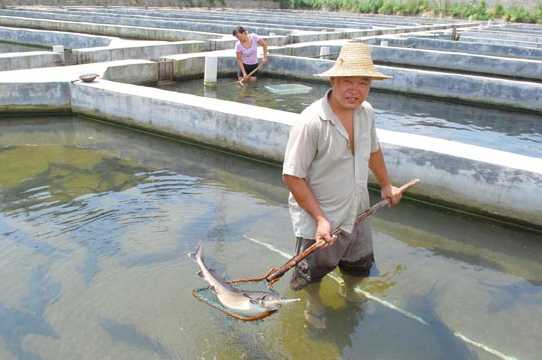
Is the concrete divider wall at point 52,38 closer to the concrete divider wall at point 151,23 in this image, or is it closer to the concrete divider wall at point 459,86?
the concrete divider wall at point 151,23

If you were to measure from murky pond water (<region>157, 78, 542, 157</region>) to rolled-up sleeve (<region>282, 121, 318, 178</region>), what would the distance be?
6.20 metres

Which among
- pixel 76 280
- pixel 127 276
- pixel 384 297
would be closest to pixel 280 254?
pixel 384 297

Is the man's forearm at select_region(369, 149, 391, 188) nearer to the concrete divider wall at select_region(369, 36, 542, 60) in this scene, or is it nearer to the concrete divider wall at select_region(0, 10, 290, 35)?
the concrete divider wall at select_region(369, 36, 542, 60)

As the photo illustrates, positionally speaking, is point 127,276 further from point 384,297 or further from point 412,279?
point 412,279

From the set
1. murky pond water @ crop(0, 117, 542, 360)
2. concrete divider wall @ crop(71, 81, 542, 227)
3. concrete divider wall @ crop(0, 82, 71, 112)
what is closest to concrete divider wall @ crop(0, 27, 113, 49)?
concrete divider wall @ crop(0, 82, 71, 112)

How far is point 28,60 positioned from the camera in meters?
10.6

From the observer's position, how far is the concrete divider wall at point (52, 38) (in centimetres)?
1553

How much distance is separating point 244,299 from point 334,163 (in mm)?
963

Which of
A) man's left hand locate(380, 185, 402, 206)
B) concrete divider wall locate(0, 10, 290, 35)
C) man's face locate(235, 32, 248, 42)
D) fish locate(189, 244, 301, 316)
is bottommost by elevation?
fish locate(189, 244, 301, 316)

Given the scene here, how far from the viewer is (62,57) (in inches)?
447

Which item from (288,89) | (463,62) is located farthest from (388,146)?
(463,62)

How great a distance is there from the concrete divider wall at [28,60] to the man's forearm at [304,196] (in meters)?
9.27

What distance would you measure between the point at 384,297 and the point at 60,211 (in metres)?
3.40

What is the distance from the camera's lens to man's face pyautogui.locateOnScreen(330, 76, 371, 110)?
8.76 ft
